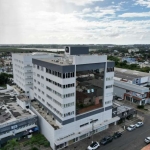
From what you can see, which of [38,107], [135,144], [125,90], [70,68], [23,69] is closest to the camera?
[70,68]

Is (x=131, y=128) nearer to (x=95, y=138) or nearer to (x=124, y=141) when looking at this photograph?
(x=124, y=141)

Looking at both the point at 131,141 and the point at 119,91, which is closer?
the point at 131,141

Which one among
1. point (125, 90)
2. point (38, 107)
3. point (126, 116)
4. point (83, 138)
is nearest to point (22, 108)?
point (38, 107)

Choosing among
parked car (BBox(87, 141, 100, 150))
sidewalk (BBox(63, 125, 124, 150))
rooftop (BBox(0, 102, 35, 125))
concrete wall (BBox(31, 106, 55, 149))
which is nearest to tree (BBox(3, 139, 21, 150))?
rooftop (BBox(0, 102, 35, 125))

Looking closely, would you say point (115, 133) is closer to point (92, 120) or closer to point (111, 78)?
point (92, 120)

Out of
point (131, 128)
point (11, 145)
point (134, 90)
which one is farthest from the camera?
point (134, 90)

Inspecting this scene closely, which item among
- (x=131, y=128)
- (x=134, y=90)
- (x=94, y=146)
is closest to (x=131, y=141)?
(x=131, y=128)

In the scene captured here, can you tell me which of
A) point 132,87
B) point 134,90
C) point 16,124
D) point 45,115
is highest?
point 132,87
